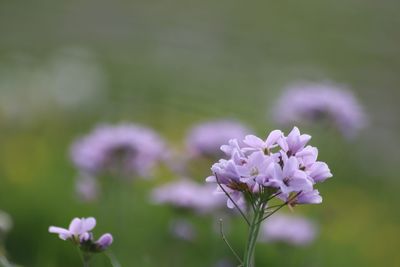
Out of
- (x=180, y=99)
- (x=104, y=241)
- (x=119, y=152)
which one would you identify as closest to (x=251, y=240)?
(x=104, y=241)

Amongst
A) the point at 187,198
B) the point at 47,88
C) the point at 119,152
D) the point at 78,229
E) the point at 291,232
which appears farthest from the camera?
the point at 47,88

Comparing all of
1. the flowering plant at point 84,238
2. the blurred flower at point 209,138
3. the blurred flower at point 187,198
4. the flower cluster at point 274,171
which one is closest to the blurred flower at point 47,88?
the blurred flower at point 209,138

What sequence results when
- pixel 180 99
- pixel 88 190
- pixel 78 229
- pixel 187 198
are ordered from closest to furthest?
pixel 78 229
pixel 187 198
pixel 88 190
pixel 180 99

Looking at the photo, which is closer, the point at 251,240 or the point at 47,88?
the point at 251,240

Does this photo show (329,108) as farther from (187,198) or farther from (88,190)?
(88,190)

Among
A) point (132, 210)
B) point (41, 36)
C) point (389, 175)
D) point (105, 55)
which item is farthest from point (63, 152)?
point (41, 36)

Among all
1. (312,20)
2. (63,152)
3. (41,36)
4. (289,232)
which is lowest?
(289,232)

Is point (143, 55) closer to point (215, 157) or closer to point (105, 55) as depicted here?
point (105, 55)

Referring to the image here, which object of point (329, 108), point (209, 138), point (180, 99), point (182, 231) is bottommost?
point (182, 231)
